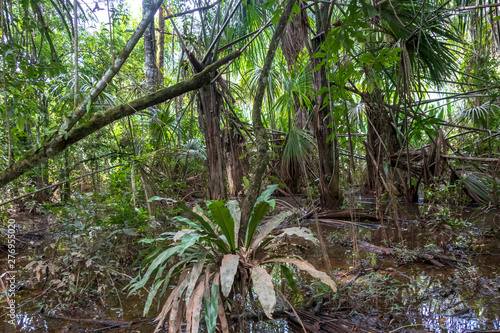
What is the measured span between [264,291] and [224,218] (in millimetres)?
449

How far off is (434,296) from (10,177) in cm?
313

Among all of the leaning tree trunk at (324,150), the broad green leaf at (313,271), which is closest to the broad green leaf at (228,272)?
the broad green leaf at (313,271)

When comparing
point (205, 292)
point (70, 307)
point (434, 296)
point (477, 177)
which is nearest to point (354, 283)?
point (434, 296)

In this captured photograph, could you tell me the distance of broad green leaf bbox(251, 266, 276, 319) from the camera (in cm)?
137

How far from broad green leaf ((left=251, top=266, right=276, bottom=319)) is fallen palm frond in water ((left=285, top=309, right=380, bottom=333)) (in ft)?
1.19

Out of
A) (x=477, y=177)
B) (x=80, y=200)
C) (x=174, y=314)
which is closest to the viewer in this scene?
(x=174, y=314)

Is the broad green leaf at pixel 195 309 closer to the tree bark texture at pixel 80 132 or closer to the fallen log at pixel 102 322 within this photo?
the fallen log at pixel 102 322

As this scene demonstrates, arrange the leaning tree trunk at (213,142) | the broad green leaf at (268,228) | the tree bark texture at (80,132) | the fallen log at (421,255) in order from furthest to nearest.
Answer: the leaning tree trunk at (213,142)
the fallen log at (421,255)
the tree bark texture at (80,132)
the broad green leaf at (268,228)

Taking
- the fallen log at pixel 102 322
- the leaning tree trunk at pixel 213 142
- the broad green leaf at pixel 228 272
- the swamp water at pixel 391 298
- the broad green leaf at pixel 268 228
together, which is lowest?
the swamp water at pixel 391 298

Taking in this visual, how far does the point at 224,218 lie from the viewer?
165 centimetres

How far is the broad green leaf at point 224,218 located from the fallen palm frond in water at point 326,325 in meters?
0.62

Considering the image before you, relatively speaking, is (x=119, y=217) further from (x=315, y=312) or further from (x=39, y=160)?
(x=315, y=312)

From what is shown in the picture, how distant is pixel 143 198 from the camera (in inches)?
136

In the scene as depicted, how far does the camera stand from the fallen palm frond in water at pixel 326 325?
5.30 feet
